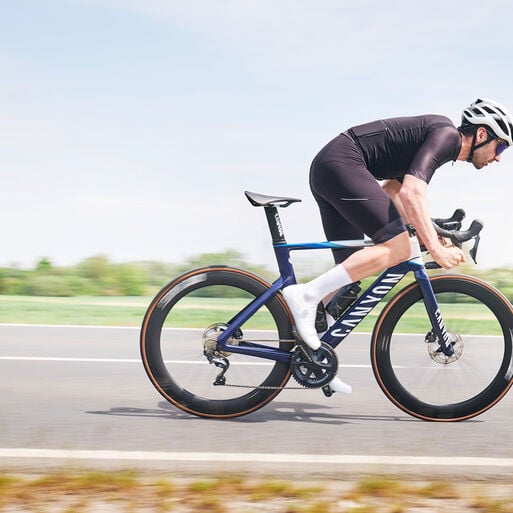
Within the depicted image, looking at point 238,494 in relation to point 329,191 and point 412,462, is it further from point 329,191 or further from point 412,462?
point 329,191

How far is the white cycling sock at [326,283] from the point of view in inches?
190

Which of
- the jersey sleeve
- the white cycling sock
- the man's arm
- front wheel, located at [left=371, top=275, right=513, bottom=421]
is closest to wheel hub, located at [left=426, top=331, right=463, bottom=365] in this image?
front wheel, located at [left=371, top=275, right=513, bottom=421]

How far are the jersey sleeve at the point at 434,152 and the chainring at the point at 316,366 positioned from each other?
101 centimetres

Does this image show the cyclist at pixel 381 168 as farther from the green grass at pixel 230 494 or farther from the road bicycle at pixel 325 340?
the green grass at pixel 230 494

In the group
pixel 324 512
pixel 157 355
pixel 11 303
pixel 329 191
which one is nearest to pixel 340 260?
pixel 329 191

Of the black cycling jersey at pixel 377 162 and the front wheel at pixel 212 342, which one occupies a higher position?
the black cycling jersey at pixel 377 162

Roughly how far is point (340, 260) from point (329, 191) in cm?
42

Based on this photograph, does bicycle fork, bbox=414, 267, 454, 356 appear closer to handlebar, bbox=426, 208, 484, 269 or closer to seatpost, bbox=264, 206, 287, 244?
handlebar, bbox=426, 208, 484, 269

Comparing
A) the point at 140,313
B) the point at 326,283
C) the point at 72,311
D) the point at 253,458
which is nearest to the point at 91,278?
the point at 72,311

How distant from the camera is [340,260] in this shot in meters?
5.12

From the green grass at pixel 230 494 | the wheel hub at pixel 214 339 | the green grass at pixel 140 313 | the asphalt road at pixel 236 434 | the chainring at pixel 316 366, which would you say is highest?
the green grass at pixel 140 313

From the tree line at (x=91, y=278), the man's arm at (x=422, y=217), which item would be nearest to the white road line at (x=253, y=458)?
the man's arm at (x=422, y=217)

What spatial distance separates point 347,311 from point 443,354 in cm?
56

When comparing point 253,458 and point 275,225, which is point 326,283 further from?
point 253,458
